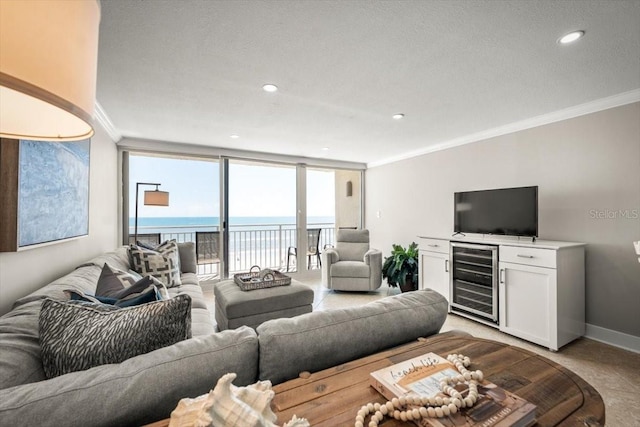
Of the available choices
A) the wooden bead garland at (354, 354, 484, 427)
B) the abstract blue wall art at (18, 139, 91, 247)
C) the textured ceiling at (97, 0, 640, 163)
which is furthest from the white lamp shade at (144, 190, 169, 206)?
the wooden bead garland at (354, 354, 484, 427)

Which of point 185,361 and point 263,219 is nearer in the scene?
point 185,361

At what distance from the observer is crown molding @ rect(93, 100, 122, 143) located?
275 centimetres

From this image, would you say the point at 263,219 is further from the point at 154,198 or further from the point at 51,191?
the point at 51,191

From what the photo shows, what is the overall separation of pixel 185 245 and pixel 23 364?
272cm

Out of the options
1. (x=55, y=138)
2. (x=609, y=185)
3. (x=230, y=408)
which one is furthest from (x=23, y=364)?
(x=609, y=185)

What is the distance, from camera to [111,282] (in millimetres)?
1560

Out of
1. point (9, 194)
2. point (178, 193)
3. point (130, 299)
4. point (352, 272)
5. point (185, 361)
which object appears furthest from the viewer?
point (178, 193)

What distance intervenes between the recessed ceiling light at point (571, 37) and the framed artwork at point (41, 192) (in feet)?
10.2

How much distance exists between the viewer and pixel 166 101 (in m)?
2.59

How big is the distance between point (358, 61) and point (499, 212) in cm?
231

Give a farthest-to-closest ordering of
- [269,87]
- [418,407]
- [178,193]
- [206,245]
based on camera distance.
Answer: [206,245], [178,193], [269,87], [418,407]

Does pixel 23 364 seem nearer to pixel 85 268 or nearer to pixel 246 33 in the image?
pixel 85 268

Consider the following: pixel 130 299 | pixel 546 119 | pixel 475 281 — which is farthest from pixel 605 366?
pixel 130 299

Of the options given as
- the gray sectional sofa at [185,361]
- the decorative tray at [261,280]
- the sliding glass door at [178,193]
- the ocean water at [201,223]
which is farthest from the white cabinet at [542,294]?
the sliding glass door at [178,193]
